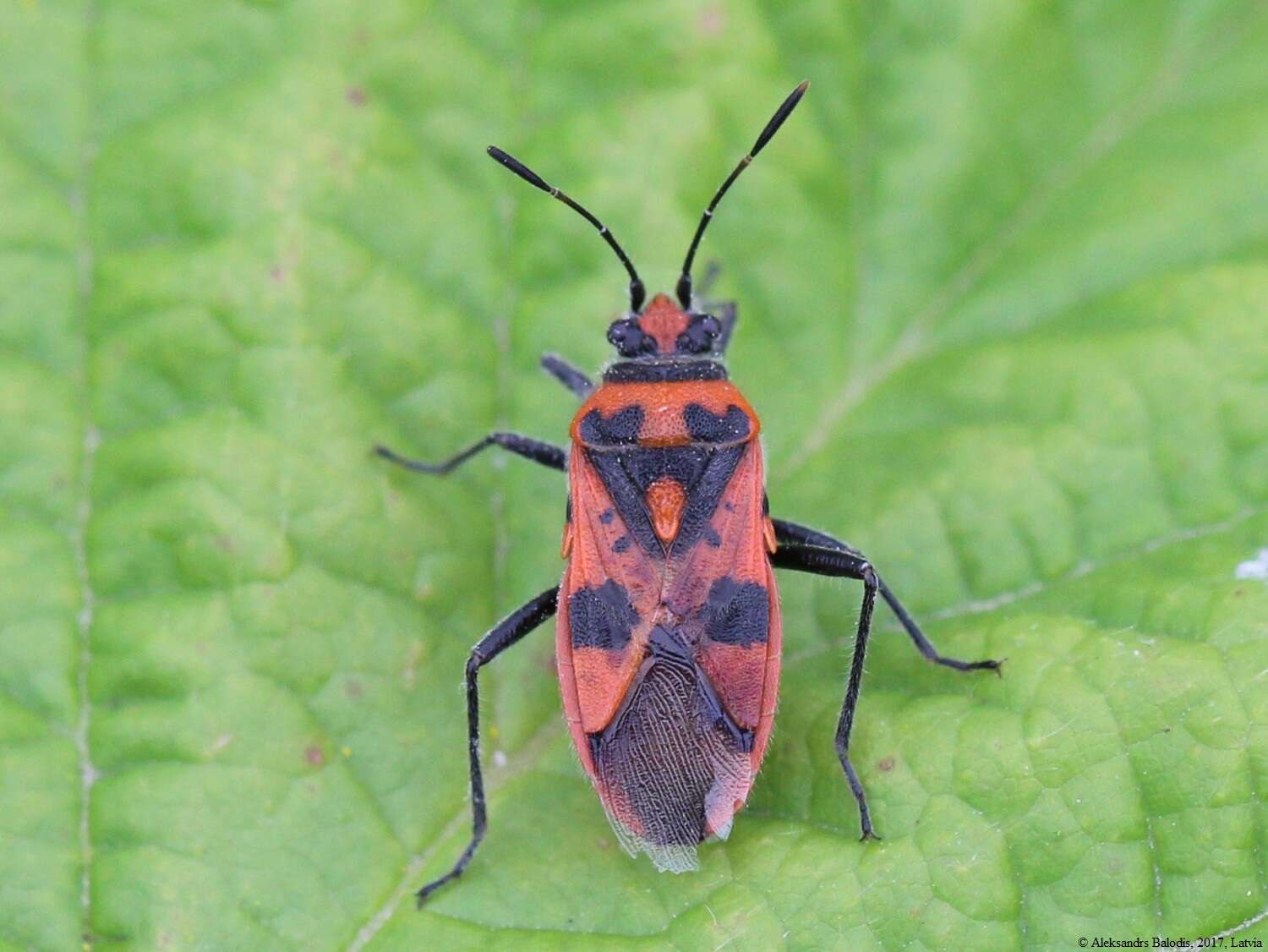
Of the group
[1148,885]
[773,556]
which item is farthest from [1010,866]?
[773,556]

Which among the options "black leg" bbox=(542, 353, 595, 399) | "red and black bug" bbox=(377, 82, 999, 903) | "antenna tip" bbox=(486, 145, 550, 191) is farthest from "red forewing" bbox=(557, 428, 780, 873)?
"antenna tip" bbox=(486, 145, 550, 191)

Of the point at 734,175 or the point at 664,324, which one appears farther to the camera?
the point at 664,324

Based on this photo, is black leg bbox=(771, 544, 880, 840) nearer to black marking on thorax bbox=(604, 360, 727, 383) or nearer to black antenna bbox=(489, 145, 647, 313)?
black marking on thorax bbox=(604, 360, 727, 383)

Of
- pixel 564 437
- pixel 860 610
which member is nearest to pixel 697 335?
pixel 564 437

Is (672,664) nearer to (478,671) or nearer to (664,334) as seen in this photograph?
(478,671)

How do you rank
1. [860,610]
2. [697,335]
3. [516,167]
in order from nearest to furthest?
[860,610]
[516,167]
[697,335]

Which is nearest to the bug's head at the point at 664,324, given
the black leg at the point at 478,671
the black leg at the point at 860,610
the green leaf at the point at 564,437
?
the green leaf at the point at 564,437
